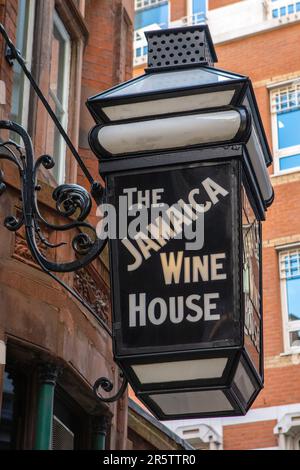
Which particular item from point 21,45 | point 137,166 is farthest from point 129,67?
point 137,166

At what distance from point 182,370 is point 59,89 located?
681cm

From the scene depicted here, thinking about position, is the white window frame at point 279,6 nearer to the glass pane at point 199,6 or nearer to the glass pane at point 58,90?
the glass pane at point 199,6

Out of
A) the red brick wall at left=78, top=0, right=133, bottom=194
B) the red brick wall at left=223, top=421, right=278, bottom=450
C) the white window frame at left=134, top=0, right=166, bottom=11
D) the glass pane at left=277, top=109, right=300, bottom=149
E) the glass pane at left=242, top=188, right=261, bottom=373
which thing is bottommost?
the glass pane at left=242, top=188, right=261, bottom=373

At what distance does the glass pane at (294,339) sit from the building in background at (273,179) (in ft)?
0.06

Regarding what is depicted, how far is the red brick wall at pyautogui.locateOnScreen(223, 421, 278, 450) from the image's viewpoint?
68.3ft

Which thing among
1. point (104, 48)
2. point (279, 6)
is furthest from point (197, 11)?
point (104, 48)

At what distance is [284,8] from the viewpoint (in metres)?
24.5

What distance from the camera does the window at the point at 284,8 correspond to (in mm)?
24281

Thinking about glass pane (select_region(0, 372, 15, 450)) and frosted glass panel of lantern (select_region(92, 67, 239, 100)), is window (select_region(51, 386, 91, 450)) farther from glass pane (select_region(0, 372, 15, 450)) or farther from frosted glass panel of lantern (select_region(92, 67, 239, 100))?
frosted glass panel of lantern (select_region(92, 67, 239, 100))

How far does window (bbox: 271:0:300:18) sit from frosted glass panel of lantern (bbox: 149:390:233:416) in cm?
2052

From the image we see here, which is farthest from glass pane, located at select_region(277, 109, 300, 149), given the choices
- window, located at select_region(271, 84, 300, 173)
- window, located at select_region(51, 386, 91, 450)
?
window, located at select_region(51, 386, 91, 450)

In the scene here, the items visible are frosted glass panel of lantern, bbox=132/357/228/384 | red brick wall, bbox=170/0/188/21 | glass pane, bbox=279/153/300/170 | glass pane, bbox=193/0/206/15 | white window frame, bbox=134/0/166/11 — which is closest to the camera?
frosted glass panel of lantern, bbox=132/357/228/384

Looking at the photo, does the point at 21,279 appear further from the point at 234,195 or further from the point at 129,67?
the point at 129,67

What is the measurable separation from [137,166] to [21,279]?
3787 mm
